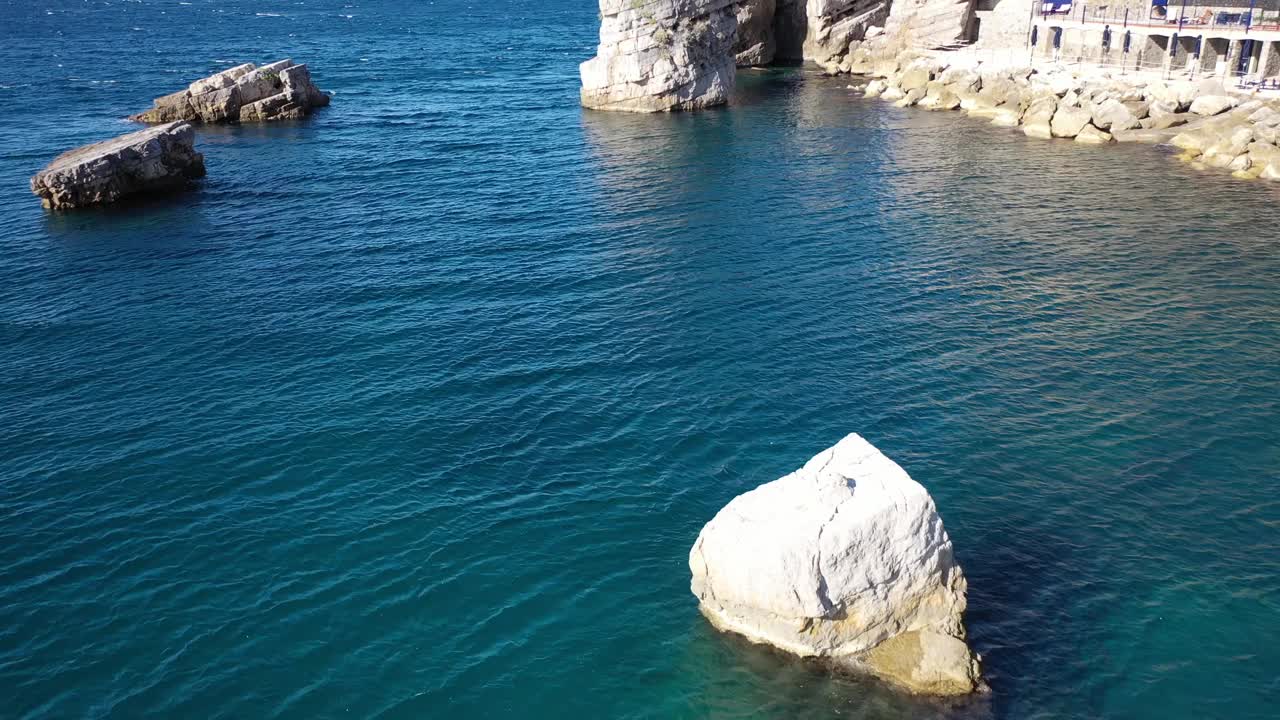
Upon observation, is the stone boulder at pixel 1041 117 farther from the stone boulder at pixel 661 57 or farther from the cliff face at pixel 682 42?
the stone boulder at pixel 661 57

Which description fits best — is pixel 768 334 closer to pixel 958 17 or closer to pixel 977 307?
pixel 977 307

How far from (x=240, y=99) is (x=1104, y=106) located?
271 ft

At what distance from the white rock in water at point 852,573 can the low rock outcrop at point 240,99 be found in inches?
3535

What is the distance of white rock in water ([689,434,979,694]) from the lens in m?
24.5

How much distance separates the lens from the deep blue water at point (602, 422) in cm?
2678

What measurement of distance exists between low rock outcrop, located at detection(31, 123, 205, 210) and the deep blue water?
2360 mm

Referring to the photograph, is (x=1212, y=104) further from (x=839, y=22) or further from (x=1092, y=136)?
(x=839, y=22)

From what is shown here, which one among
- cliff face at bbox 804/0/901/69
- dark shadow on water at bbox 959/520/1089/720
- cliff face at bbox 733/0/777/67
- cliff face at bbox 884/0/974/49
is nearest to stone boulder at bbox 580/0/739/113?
cliff face at bbox 733/0/777/67

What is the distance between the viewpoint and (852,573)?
24.6 meters

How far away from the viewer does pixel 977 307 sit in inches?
1930

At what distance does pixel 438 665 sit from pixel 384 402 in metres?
16.3

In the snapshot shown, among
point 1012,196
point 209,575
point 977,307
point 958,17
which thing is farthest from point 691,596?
point 958,17

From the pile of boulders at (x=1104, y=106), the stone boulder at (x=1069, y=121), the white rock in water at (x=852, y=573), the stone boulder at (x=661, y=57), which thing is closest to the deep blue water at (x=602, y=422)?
the white rock in water at (x=852, y=573)

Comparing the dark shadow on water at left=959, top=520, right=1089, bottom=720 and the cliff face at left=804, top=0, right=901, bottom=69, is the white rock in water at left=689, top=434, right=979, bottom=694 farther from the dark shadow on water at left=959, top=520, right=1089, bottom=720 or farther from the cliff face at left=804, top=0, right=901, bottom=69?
the cliff face at left=804, top=0, right=901, bottom=69
